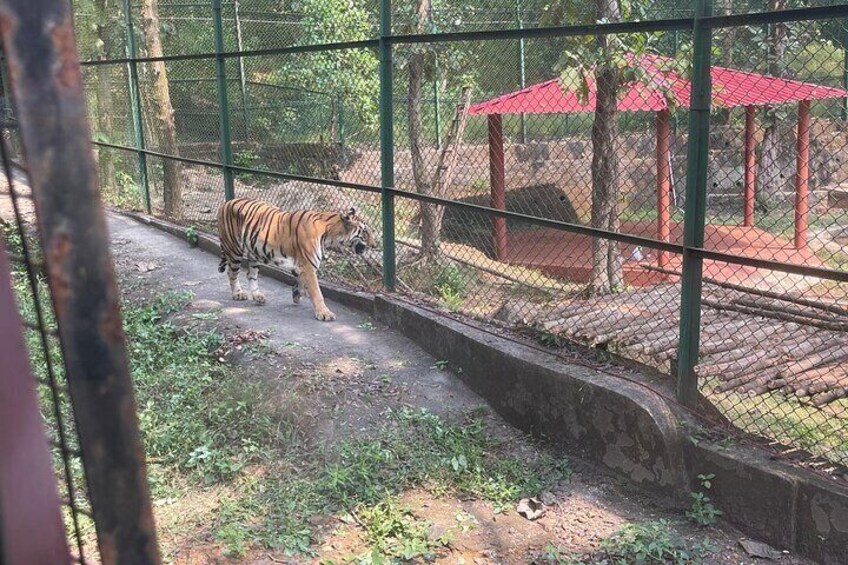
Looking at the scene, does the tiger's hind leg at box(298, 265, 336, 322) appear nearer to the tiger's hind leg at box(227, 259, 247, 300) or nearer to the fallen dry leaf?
the tiger's hind leg at box(227, 259, 247, 300)

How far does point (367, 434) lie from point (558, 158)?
7.37m

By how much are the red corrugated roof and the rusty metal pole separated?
467cm

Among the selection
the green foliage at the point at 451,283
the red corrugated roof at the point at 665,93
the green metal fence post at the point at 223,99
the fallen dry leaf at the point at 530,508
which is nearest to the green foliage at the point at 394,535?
the fallen dry leaf at the point at 530,508

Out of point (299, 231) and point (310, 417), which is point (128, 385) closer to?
point (310, 417)

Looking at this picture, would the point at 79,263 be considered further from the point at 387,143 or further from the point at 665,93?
the point at 665,93

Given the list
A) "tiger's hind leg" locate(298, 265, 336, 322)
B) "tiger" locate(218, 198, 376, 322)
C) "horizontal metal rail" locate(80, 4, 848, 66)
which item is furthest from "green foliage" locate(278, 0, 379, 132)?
"horizontal metal rail" locate(80, 4, 848, 66)

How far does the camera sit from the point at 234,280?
7.11 m

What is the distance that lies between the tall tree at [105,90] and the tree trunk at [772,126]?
28.9ft

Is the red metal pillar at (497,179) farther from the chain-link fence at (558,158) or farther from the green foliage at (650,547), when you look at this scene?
the green foliage at (650,547)

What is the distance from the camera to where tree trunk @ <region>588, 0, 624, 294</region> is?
6.72 metres

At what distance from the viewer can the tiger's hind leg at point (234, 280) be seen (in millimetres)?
7020

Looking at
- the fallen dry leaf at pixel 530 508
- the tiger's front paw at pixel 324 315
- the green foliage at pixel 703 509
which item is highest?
the tiger's front paw at pixel 324 315

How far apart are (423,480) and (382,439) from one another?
0.43 meters

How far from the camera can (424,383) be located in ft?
17.1
